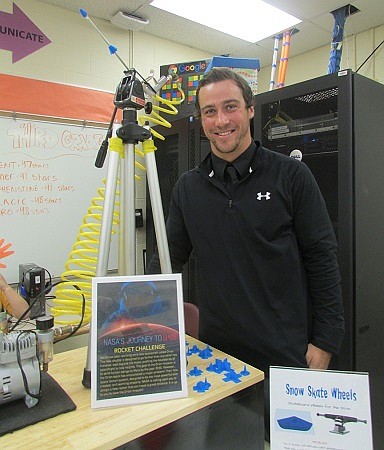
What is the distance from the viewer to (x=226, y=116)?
131cm

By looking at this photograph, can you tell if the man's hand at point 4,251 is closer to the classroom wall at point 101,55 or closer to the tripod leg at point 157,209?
the classroom wall at point 101,55

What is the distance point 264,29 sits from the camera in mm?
2832

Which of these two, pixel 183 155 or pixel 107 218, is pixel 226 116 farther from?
pixel 183 155

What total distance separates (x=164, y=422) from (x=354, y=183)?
122 centimetres

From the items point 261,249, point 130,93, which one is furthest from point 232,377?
point 130,93

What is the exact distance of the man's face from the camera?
1.30m

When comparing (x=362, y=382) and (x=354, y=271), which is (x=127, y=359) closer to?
(x=362, y=382)

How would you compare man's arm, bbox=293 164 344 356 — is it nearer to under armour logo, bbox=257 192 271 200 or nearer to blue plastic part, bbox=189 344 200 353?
under armour logo, bbox=257 192 271 200

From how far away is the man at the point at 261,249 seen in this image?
4.21 feet

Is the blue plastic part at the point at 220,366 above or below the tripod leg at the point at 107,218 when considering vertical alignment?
below

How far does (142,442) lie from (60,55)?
2.58 m

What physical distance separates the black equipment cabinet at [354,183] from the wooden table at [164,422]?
30.3 inches

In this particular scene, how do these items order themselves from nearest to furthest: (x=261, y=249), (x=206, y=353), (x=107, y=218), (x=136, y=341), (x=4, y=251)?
(x=136, y=341), (x=107, y=218), (x=206, y=353), (x=261, y=249), (x=4, y=251)

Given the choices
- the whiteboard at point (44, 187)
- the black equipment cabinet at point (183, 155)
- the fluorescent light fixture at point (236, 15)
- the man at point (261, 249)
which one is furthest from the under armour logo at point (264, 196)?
the fluorescent light fixture at point (236, 15)
